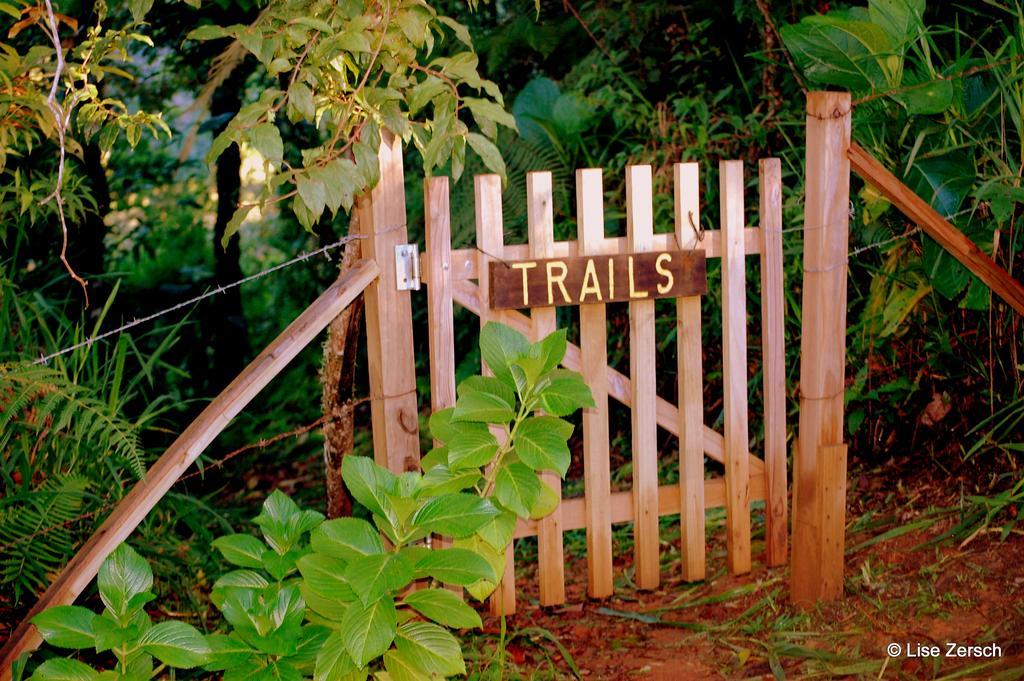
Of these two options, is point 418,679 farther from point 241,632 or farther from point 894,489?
point 894,489

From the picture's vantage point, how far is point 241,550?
261 centimetres

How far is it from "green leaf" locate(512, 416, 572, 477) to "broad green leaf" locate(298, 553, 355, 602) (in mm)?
544

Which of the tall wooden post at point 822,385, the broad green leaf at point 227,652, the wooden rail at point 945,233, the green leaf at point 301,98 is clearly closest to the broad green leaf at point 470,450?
the broad green leaf at point 227,652

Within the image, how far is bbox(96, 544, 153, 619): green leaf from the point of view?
2445 mm

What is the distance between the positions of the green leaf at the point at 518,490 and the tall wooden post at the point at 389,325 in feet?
1.74

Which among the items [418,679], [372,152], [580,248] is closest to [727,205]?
[580,248]

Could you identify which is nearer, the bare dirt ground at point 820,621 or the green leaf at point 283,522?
the green leaf at point 283,522

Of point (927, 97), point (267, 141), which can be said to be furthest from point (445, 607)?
point (927, 97)

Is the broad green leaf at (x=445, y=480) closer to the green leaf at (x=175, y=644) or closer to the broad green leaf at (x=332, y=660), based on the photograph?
the broad green leaf at (x=332, y=660)

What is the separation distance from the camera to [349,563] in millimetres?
2426

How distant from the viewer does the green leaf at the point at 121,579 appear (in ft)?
8.02

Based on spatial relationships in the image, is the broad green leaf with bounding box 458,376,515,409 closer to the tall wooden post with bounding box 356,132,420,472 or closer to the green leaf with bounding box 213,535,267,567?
the tall wooden post with bounding box 356,132,420,472

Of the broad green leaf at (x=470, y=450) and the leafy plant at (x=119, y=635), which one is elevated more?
the broad green leaf at (x=470, y=450)

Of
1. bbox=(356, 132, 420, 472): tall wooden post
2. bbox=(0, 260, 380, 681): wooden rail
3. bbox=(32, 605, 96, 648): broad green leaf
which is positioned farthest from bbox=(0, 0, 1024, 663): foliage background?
bbox=(32, 605, 96, 648): broad green leaf
